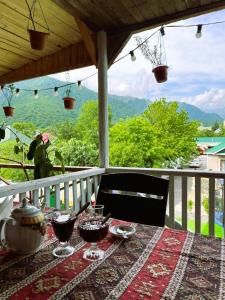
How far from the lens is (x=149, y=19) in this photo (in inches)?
99.4

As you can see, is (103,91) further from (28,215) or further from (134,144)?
(28,215)

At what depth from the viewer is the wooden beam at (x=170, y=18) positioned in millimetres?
2269

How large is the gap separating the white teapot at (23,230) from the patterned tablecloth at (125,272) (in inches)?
1.5

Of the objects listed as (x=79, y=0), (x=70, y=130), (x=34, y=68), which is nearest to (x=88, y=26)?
(x=79, y=0)

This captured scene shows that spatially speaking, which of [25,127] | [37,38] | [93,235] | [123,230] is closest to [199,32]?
[37,38]

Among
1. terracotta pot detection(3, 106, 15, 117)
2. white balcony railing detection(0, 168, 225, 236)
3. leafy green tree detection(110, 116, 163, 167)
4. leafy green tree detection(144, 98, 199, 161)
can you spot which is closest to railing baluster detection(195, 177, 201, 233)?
white balcony railing detection(0, 168, 225, 236)

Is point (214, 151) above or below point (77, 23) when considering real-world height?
below

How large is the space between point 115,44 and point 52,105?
2309 millimetres

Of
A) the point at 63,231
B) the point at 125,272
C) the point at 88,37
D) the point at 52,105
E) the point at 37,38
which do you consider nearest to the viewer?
the point at 125,272

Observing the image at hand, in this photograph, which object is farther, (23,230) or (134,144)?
(134,144)

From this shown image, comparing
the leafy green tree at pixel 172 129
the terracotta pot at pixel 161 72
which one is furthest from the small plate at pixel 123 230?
the leafy green tree at pixel 172 129

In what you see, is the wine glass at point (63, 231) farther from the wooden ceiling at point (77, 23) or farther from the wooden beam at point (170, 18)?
the wooden beam at point (170, 18)

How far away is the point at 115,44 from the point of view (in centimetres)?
276

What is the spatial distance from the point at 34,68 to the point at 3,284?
360 cm
